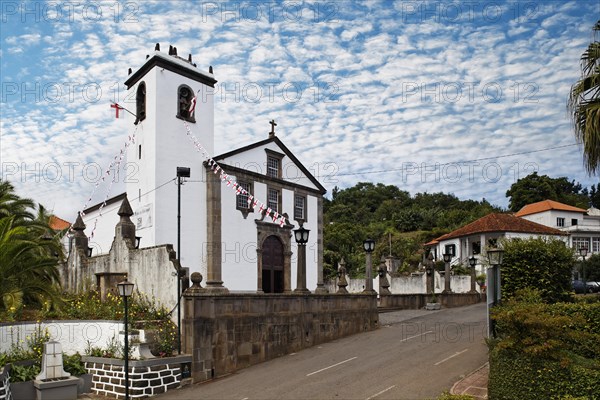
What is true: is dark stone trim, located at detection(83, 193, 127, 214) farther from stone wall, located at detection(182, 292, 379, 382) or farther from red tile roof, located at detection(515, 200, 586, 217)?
red tile roof, located at detection(515, 200, 586, 217)

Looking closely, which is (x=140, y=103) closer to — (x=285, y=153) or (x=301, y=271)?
(x=285, y=153)

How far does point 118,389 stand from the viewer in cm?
1407

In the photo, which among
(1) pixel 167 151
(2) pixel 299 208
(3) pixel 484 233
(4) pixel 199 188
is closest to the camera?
(1) pixel 167 151

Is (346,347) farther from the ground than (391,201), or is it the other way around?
(391,201)

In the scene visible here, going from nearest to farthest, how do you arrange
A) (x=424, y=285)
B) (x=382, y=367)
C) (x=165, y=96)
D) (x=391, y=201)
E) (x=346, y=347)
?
(x=382, y=367) < (x=346, y=347) < (x=165, y=96) < (x=424, y=285) < (x=391, y=201)

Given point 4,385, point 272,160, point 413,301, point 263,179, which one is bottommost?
point 413,301

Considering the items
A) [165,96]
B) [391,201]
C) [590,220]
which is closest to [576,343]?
[165,96]

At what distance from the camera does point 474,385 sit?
1262cm

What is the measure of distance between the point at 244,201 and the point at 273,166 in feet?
11.1

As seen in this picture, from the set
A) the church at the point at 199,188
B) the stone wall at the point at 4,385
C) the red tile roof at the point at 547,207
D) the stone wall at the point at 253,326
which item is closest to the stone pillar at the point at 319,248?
the church at the point at 199,188

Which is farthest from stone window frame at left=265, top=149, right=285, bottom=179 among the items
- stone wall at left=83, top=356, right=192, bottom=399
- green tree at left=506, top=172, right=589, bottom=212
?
green tree at left=506, top=172, right=589, bottom=212

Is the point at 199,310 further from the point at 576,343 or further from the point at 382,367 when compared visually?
the point at 576,343

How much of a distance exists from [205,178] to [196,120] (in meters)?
2.82

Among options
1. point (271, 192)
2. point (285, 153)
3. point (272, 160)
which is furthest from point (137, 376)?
point (285, 153)
